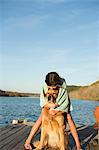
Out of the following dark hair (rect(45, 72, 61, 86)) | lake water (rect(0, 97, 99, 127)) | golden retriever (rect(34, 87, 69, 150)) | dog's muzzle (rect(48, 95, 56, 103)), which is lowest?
lake water (rect(0, 97, 99, 127))

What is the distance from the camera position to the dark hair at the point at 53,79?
16.1 feet

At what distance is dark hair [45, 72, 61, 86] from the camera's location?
4.91 meters

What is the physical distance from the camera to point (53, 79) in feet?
16.2

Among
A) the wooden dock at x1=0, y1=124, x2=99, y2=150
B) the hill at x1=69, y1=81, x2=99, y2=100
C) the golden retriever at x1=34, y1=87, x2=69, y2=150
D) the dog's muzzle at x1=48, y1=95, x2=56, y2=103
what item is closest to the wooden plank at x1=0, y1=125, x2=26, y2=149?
the wooden dock at x1=0, y1=124, x2=99, y2=150

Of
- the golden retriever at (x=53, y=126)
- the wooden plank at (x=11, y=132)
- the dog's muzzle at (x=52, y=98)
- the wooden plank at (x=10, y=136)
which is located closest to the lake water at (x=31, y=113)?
the wooden plank at (x=11, y=132)

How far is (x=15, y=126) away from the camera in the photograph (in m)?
8.74

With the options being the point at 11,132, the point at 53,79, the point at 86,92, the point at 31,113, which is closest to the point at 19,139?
the point at 11,132

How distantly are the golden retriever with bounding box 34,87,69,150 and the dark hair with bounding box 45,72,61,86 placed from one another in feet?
0.23

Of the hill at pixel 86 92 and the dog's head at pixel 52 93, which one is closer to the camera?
the dog's head at pixel 52 93

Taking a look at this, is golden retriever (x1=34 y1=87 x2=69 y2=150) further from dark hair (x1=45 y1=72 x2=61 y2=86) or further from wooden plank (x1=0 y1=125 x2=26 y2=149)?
wooden plank (x1=0 y1=125 x2=26 y2=149)

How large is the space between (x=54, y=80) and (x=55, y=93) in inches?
7.1

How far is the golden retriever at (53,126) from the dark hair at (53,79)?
2.8 inches

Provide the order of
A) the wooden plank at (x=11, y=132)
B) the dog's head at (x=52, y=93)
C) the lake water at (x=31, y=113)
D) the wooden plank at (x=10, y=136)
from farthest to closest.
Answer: the lake water at (x=31, y=113) < the wooden plank at (x=11, y=132) < the wooden plank at (x=10, y=136) < the dog's head at (x=52, y=93)

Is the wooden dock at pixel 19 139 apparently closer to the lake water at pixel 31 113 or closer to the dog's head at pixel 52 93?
the dog's head at pixel 52 93
